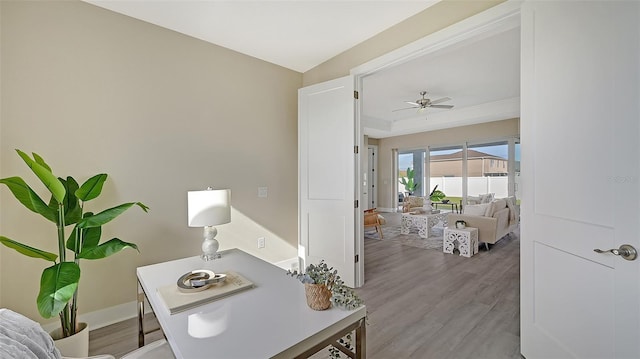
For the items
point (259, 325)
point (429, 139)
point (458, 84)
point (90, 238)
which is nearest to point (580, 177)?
point (259, 325)

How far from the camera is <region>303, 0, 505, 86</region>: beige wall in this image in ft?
6.88

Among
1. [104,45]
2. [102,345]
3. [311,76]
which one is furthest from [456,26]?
[102,345]

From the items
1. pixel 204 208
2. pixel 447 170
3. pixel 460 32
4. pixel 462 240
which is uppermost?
pixel 460 32

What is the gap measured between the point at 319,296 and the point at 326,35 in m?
2.56

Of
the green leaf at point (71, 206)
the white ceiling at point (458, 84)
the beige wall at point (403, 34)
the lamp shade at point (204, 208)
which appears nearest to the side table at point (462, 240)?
the white ceiling at point (458, 84)

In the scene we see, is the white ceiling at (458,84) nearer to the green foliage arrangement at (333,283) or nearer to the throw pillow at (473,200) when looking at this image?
the throw pillow at (473,200)

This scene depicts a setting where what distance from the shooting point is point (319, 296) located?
1.09m

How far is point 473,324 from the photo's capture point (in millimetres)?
2215

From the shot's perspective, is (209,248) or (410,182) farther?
(410,182)

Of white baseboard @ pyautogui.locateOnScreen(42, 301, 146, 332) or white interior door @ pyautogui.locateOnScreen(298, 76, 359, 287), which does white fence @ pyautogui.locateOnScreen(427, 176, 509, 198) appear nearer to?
white interior door @ pyautogui.locateOnScreen(298, 76, 359, 287)

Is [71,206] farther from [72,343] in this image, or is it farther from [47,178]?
[72,343]

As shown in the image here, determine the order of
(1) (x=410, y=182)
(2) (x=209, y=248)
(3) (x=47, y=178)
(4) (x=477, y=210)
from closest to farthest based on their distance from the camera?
(3) (x=47, y=178)
(2) (x=209, y=248)
(4) (x=477, y=210)
(1) (x=410, y=182)

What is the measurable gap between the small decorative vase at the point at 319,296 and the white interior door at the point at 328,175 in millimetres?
1791

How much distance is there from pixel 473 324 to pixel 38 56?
405cm
